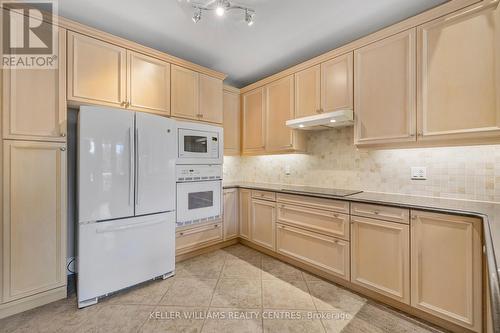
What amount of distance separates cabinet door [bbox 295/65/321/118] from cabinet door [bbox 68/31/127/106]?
1991 mm

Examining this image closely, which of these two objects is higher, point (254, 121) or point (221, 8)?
point (221, 8)

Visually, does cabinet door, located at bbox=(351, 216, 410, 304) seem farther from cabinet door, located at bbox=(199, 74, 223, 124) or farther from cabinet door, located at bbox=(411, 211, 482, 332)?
cabinet door, located at bbox=(199, 74, 223, 124)

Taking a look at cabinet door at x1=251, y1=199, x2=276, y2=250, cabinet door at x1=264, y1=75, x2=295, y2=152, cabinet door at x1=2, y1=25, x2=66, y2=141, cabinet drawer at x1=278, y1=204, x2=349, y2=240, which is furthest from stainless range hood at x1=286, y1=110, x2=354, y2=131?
cabinet door at x1=2, y1=25, x2=66, y2=141

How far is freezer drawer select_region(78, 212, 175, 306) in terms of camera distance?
182 centimetres

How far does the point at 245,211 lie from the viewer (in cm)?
320

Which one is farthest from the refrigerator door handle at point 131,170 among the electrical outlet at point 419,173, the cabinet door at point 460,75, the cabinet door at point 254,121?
the electrical outlet at point 419,173

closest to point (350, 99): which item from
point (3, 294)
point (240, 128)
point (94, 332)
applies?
point (240, 128)

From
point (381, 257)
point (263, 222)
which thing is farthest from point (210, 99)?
point (381, 257)

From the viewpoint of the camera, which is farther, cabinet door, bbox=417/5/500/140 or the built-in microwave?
the built-in microwave

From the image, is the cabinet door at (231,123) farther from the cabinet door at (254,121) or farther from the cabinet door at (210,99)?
the cabinet door at (210,99)

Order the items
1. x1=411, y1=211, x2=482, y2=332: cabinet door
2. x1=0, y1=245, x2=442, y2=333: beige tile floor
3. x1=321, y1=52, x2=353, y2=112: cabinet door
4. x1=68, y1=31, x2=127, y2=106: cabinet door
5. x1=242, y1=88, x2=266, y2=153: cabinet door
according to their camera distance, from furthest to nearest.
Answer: x1=242, y1=88, x2=266, y2=153: cabinet door, x1=321, y1=52, x2=353, y2=112: cabinet door, x1=68, y1=31, x2=127, y2=106: cabinet door, x1=0, y1=245, x2=442, y2=333: beige tile floor, x1=411, y1=211, x2=482, y2=332: cabinet door

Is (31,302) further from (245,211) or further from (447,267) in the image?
(447,267)

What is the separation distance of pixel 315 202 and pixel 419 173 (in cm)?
101

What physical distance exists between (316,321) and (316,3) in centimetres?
265
